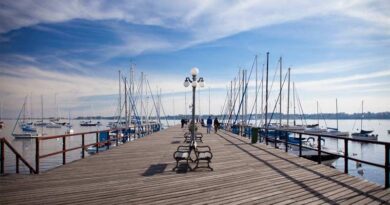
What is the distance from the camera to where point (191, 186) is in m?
7.39

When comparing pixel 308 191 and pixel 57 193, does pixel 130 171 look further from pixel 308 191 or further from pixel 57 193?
pixel 308 191

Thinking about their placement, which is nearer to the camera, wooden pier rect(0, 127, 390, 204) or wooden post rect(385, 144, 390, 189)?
wooden pier rect(0, 127, 390, 204)

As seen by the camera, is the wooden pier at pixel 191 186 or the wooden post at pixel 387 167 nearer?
the wooden pier at pixel 191 186

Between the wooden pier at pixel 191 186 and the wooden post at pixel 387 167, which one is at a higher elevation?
the wooden post at pixel 387 167

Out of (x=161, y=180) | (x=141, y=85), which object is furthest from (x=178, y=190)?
(x=141, y=85)

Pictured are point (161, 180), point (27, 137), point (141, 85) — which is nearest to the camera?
point (161, 180)

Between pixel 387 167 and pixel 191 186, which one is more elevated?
pixel 387 167

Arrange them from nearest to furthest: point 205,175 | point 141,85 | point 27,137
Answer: point 205,175, point 141,85, point 27,137

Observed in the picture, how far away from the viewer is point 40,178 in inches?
332

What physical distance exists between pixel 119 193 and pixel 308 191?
4.19 metres

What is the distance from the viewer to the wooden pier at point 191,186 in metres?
6.18

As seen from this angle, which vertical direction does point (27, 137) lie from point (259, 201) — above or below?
below

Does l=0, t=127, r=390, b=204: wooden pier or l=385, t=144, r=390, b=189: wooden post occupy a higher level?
l=385, t=144, r=390, b=189: wooden post

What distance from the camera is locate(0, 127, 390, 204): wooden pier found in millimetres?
6184
